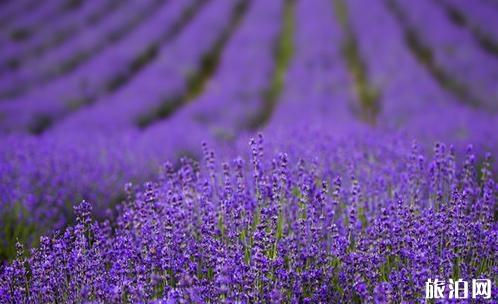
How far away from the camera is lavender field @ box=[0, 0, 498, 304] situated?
2.98 meters

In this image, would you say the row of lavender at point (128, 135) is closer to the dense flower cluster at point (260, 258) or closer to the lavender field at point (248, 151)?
the lavender field at point (248, 151)

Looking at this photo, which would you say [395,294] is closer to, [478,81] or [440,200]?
[440,200]

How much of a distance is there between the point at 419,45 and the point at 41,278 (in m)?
14.1

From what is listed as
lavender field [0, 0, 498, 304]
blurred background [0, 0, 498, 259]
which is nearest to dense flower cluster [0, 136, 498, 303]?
lavender field [0, 0, 498, 304]

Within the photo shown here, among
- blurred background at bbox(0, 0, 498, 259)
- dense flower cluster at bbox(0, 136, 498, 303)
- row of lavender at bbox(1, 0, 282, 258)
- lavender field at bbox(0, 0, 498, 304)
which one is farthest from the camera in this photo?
blurred background at bbox(0, 0, 498, 259)

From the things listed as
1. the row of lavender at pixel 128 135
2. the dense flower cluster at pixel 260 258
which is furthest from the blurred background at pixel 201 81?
the dense flower cluster at pixel 260 258

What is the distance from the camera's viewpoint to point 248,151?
5.97 m

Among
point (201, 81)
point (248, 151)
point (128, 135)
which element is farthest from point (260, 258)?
point (201, 81)

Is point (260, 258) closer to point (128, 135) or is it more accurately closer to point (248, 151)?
point (248, 151)

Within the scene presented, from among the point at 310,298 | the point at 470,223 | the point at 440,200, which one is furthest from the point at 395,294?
the point at 440,200

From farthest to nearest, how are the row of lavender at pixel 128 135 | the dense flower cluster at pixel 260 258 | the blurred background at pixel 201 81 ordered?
the blurred background at pixel 201 81 → the row of lavender at pixel 128 135 → the dense flower cluster at pixel 260 258

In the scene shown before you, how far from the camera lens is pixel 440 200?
3.85 metres

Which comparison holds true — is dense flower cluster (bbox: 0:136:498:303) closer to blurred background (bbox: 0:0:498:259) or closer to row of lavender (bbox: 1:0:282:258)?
blurred background (bbox: 0:0:498:259)

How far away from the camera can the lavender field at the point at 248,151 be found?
298cm
